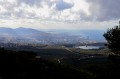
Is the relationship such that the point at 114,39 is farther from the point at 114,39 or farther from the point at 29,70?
the point at 29,70

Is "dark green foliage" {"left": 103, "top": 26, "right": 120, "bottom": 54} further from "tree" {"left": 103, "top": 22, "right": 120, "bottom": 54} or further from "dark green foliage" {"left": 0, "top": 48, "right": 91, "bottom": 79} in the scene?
"dark green foliage" {"left": 0, "top": 48, "right": 91, "bottom": 79}

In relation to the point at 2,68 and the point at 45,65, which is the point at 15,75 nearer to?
the point at 2,68

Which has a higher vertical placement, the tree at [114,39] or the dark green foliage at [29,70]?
the tree at [114,39]

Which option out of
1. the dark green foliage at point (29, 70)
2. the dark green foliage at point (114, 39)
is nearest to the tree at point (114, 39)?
the dark green foliage at point (114, 39)

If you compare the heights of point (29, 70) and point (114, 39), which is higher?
point (114, 39)

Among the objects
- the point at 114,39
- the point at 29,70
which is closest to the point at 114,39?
the point at 114,39

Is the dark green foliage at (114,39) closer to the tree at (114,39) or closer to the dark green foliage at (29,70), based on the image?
the tree at (114,39)

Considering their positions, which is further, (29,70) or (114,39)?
(114,39)

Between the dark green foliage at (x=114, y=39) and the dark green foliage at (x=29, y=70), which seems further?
the dark green foliage at (x=114, y=39)

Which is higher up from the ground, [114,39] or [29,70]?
[114,39]
